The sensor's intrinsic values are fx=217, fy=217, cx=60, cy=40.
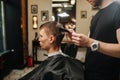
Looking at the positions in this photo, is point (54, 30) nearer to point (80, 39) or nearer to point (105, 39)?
point (105, 39)

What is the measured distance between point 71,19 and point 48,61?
4682 mm

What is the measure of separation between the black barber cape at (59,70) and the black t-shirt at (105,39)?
0.44ft

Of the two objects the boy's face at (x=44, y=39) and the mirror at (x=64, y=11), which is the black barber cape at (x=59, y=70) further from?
the mirror at (x=64, y=11)

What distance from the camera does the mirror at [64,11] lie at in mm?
6305

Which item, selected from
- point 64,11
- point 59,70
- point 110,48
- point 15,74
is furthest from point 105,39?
point 64,11

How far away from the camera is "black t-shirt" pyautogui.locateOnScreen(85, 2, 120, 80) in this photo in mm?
1335

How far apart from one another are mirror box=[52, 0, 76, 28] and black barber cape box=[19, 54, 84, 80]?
4544mm

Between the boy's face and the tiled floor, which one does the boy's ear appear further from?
the tiled floor

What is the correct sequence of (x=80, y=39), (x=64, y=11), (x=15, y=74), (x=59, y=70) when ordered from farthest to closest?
1. (x=64, y=11)
2. (x=15, y=74)
3. (x=59, y=70)
4. (x=80, y=39)

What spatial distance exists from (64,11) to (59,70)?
4846 mm

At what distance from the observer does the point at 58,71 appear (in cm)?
160

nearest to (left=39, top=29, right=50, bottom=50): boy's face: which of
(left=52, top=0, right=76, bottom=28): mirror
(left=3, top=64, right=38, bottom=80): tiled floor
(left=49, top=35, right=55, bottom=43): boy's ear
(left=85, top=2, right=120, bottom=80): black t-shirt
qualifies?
(left=49, top=35, right=55, bottom=43): boy's ear

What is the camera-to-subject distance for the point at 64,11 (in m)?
6.34

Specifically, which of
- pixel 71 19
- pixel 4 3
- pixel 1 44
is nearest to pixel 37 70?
pixel 1 44
